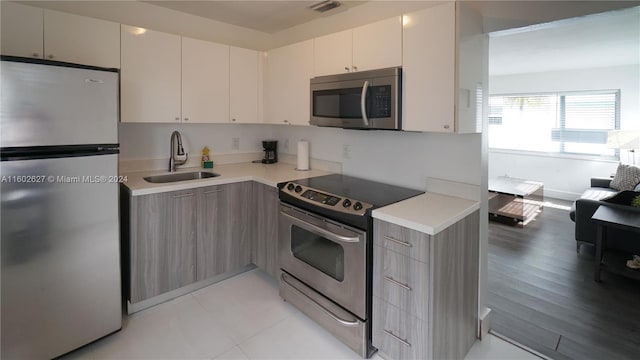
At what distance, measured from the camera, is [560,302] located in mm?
2621

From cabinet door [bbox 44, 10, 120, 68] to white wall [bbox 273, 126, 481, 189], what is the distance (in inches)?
68.5

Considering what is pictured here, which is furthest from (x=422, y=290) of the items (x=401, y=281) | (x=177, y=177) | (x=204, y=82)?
(x=204, y=82)

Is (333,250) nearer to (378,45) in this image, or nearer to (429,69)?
(429,69)

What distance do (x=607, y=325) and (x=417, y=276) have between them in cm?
177

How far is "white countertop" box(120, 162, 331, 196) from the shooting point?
236 cm

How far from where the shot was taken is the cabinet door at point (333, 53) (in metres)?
2.37

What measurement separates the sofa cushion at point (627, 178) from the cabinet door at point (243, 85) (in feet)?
17.1

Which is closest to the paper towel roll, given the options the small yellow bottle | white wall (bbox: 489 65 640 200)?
the small yellow bottle

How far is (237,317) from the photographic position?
240cm

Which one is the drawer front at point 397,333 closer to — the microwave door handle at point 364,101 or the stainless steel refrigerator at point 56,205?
the microwave door handle at point 364,101

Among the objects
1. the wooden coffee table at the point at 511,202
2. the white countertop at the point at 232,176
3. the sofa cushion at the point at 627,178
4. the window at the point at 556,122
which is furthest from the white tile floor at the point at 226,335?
the window at the point at 556,122

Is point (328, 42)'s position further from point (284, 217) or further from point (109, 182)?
point (109, 182)

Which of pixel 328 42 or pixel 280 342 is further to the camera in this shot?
pixel 328 42

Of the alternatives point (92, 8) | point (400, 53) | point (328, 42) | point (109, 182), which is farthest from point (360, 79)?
point (92, 8)
